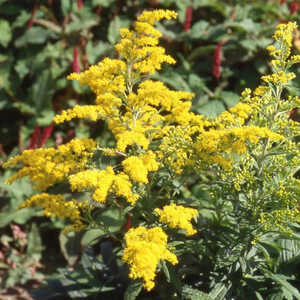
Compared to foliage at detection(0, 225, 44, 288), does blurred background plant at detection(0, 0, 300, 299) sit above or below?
above

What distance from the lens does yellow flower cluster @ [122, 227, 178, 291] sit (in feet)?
6.53

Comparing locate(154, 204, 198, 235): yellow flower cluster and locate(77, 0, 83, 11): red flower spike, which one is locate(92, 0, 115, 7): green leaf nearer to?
locate(77, 0, 83, 11): red flower spike

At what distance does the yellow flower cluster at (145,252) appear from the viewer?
6.53 feet

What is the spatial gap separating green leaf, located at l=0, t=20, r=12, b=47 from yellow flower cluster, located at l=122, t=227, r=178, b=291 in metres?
3.18

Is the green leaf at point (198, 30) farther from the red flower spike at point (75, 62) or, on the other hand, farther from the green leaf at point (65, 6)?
the green leaf at point (65, 6)

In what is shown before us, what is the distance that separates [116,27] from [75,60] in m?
0.62

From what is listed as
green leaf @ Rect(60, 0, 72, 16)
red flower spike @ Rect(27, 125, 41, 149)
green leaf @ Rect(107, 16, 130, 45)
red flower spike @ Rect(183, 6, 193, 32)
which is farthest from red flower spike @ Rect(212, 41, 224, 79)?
red flower spike @ Rect(27, 125, 41, 149)

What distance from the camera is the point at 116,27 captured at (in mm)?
4660

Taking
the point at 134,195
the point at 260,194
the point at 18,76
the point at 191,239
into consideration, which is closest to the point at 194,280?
the point at 191,239

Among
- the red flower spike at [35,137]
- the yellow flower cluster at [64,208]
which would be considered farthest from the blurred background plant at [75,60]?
the yellow flower cluster at [64,208]

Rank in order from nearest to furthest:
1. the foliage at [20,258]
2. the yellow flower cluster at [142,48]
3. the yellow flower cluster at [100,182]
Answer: the yellow flower cluster at [100,182] < the yellow flower cluster at [142,48] < the foliage at [20,258]

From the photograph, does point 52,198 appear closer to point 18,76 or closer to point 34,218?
point 34,218

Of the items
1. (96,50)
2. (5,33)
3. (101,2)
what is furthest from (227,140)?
(5,33)

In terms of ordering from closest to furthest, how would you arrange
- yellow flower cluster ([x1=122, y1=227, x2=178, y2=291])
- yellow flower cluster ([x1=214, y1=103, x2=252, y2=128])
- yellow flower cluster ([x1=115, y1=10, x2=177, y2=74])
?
1. yellow flower cluster ([x1=122, y1=227, x2=178, y2=291])
2. yellow flower cluster ([x1=214, y1=103, x2=252, y2=128])
3. yellow flower cluster ([x1=115, y1=10, x2=177, y2=74])
